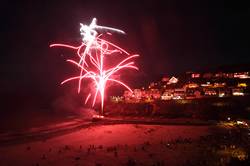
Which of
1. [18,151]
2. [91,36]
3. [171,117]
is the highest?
[91,36]

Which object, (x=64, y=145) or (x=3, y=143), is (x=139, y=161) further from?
(x=3, y=143)

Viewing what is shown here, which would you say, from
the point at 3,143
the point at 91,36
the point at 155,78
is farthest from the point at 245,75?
the point at 3,143

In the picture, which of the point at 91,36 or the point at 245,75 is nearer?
the point at 91,36

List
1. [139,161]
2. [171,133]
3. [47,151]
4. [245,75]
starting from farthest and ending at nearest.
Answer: [245,75], [171,133], [47,151], [139,161]

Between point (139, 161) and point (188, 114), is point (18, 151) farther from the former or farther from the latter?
point (188, 114)

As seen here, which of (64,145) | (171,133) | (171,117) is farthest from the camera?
(171,117)

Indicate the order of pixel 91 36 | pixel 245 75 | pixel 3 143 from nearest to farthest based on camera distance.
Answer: pixel 3 143, pixel 91 36, pixel 245 75

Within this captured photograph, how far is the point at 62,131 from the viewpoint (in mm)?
23906

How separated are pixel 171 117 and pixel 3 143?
57.0ft

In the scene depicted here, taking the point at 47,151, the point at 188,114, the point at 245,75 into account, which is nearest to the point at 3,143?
the point at 47,151

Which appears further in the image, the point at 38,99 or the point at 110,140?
the point at 38,99

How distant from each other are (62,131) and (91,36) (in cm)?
993

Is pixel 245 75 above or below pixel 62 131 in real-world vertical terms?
above

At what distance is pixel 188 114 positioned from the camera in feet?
108
